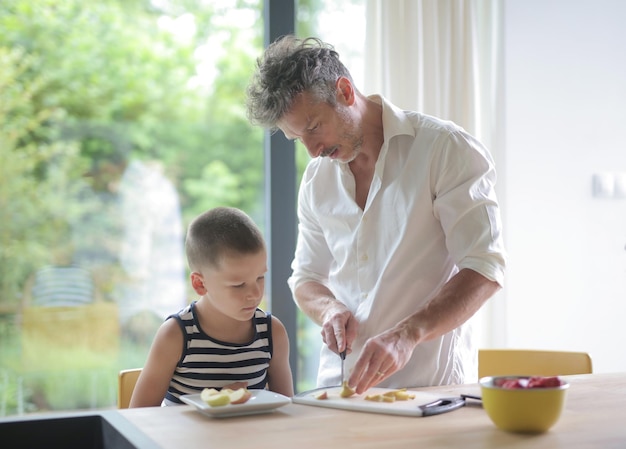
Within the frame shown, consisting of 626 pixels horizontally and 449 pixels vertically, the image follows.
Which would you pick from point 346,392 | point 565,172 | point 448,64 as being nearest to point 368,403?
point 346,392

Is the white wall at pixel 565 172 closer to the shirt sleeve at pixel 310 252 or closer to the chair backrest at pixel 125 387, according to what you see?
the shirt sleeve at pixel 310 252

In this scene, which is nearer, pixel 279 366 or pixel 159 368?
pixel 159 368

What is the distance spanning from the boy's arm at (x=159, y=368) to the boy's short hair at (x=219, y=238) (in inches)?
6.6

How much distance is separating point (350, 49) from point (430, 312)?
5.99ft

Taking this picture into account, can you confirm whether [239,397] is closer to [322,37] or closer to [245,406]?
[245,406]

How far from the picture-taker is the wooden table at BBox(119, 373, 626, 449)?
1195 mm

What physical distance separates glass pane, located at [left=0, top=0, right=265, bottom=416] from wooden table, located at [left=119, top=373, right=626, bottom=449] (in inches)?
66.1

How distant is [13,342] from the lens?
115 inches

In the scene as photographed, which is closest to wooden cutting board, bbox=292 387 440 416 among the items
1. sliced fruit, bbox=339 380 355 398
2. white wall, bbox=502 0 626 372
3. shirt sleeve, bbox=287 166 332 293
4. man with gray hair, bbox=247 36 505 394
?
sliced fruit, bbox=339 380 355 398

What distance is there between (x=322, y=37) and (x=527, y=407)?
91.2 inches

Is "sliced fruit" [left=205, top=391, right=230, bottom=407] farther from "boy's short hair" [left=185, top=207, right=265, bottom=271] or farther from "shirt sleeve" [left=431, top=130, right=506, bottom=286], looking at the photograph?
"shirt sleeve" [left=431, top=130, right=506, bottom=286]

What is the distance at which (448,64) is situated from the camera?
3.29 metres

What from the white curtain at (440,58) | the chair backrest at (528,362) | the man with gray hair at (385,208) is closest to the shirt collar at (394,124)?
the man with gray hair at (385,208)

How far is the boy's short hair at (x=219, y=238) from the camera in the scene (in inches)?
71.7
